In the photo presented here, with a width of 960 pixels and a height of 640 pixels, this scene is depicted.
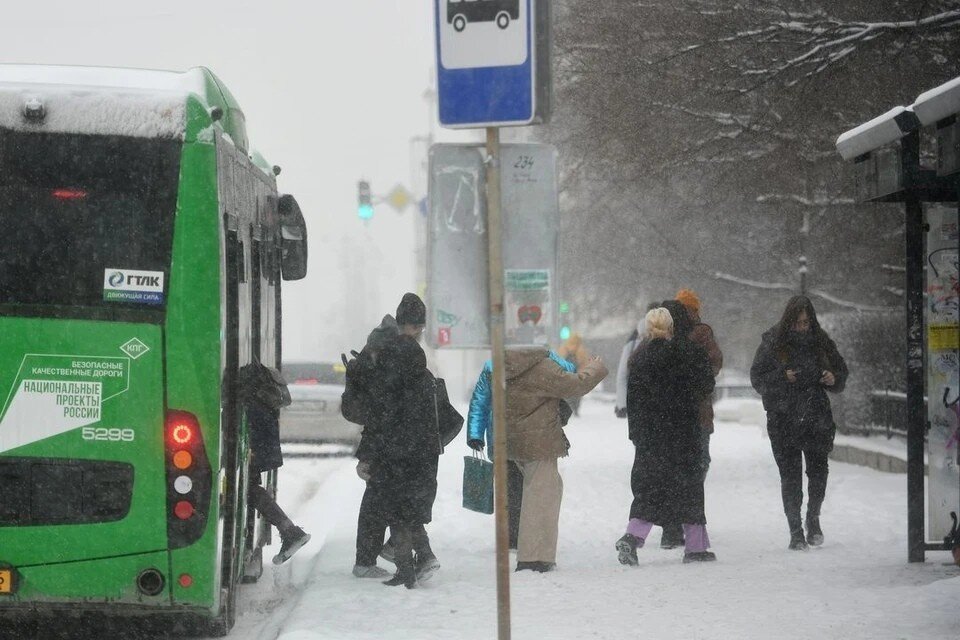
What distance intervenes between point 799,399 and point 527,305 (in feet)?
18.0

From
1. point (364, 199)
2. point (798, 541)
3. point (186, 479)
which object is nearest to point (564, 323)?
point (364, 199)

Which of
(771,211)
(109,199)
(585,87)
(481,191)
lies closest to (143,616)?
(109,199)

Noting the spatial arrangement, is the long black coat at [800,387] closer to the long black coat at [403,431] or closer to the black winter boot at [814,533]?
the black winter boot at [814,533]

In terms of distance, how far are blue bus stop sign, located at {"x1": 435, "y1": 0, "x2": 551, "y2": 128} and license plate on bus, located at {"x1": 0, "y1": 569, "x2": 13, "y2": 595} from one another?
3028 mm

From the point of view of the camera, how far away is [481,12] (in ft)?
19.3

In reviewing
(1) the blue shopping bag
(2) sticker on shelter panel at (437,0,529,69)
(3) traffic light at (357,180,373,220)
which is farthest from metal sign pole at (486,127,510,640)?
(3) traffic light at (357,180,373,220)

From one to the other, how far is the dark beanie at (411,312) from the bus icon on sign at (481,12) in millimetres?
3919

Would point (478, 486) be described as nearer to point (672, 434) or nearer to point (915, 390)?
point (672, 434)

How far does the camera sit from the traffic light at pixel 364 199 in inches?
1229

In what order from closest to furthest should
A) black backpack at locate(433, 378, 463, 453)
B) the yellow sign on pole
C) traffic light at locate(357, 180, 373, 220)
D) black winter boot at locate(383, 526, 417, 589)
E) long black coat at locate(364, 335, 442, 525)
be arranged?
black winter boot at locate(383, 526, 417, 589) < long black coat at locate(364, 335, 442, 525) < black backpack at locate(433, 378, 463, 453) < traffic light at locate(357, 180, 373, 220) < the yellow sign on pole

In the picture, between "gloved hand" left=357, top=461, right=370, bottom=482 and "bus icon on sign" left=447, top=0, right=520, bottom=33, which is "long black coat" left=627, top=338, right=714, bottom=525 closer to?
"gloved hand" left=357, top=461, right=370, bottom=482

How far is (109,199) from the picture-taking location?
7031 millimetres

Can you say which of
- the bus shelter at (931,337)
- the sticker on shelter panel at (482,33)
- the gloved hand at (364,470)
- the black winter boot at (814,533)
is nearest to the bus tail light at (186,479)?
the sticker on shelter panel at (482,33)

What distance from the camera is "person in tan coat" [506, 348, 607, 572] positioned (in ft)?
32.5
